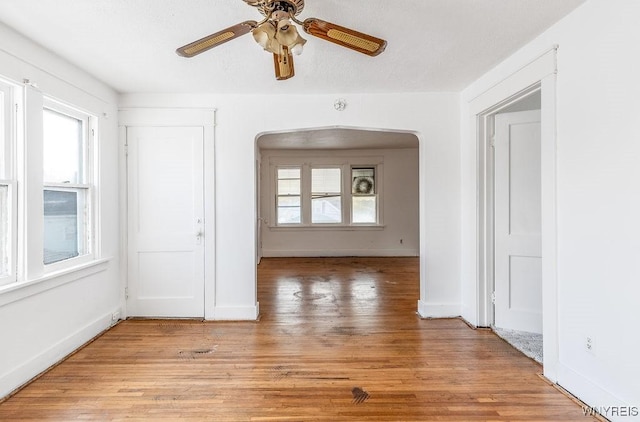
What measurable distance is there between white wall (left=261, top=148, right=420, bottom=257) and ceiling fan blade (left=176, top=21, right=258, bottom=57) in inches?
213

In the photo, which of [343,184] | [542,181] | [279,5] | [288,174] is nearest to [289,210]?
[288,174]

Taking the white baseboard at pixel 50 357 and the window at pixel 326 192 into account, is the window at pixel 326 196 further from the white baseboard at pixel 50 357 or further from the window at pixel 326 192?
the white baseboard at pixel 50 357

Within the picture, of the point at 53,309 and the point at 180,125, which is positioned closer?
the point at 53,309

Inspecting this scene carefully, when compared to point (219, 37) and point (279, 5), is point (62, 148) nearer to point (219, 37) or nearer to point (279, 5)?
point (219, 37)

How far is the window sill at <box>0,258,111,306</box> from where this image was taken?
7.09ft

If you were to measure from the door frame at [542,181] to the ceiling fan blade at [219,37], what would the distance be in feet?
6.56

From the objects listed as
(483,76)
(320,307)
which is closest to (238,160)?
(320,307)

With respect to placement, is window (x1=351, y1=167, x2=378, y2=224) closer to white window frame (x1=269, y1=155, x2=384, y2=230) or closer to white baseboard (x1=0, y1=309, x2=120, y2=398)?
white window frame (x1=269, y1=155, x2=384, y2=230)

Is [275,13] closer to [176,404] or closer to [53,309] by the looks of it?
[176,404]

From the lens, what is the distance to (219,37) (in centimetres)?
179

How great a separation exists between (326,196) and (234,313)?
14.2ft

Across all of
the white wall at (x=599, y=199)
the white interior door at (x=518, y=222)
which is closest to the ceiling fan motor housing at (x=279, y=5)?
the white wall at (x=599, y=199)

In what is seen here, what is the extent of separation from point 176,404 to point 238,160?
2280mm

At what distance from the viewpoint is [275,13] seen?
1657 mm
